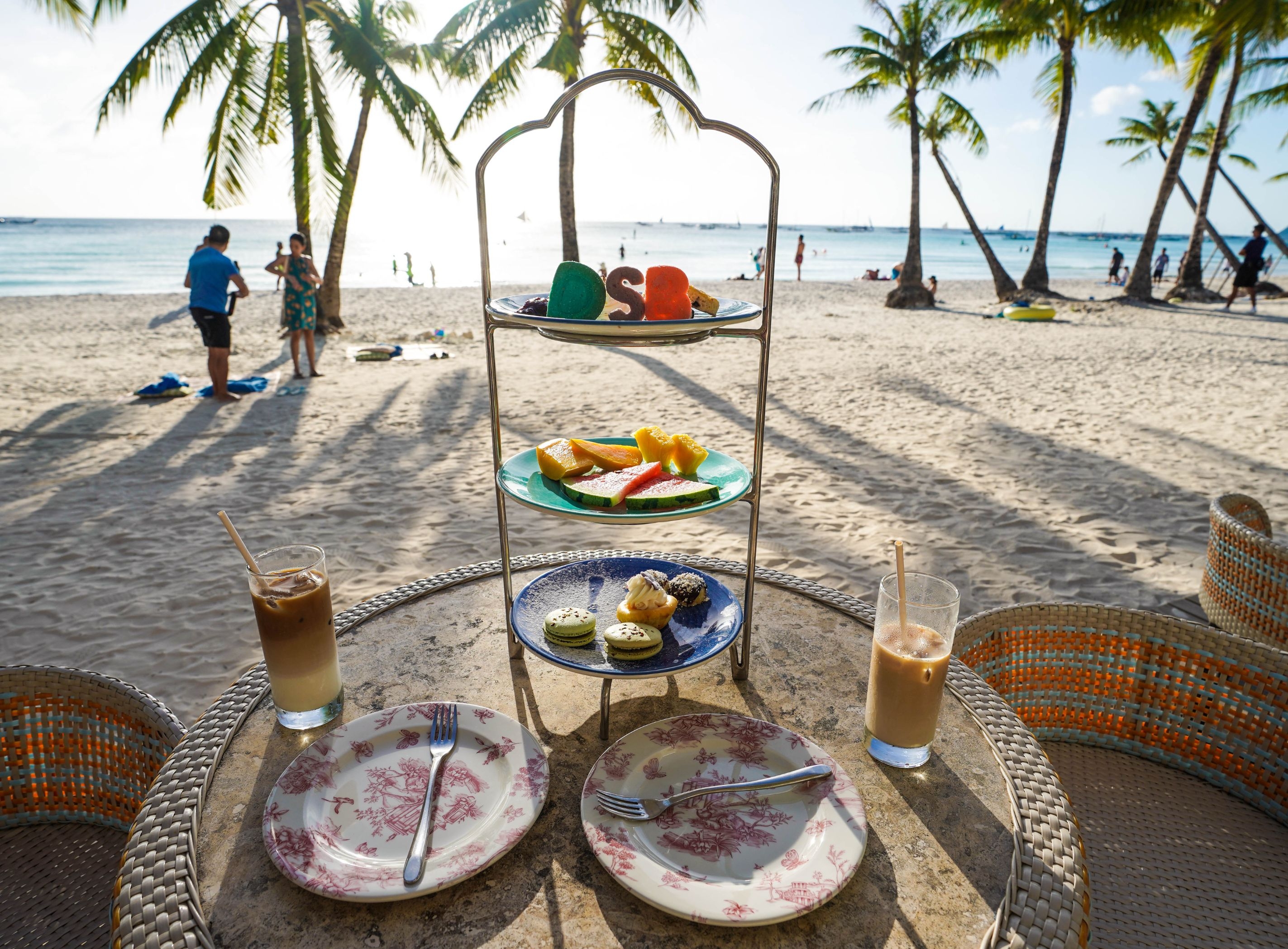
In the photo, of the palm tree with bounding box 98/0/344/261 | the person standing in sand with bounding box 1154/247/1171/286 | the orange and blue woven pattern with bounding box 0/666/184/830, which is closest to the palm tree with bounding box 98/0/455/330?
the palm tree with bounding box 98/0/344/261

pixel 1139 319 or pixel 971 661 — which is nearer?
pixel 971 661

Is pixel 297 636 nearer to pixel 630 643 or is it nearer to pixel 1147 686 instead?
pixel 630 643

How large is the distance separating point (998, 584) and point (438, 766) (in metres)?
3.63

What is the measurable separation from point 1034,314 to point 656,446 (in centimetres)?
1609

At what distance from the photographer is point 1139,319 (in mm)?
14711

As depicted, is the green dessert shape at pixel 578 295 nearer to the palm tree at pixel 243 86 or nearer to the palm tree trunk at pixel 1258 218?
the palm tree at pixel 243 86

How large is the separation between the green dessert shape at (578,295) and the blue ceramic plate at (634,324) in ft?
0.19

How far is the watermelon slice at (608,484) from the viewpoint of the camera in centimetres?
148

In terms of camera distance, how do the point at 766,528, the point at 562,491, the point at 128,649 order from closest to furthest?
the point at 562,491, the point at 128,649, the point at 766,528

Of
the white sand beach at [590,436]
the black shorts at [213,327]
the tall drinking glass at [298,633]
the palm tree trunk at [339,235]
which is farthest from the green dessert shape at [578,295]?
the palm tree trunk at [339,235]

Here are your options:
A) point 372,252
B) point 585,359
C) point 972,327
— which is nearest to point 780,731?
point 585,359

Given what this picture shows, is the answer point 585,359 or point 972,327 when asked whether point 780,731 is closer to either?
point 585,359

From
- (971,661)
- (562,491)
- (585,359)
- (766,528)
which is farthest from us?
(585,359)

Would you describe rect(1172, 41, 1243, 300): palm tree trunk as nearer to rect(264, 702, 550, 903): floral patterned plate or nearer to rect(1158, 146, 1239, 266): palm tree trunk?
rect(1158, 146, 1239, 266): palm tree trunk
